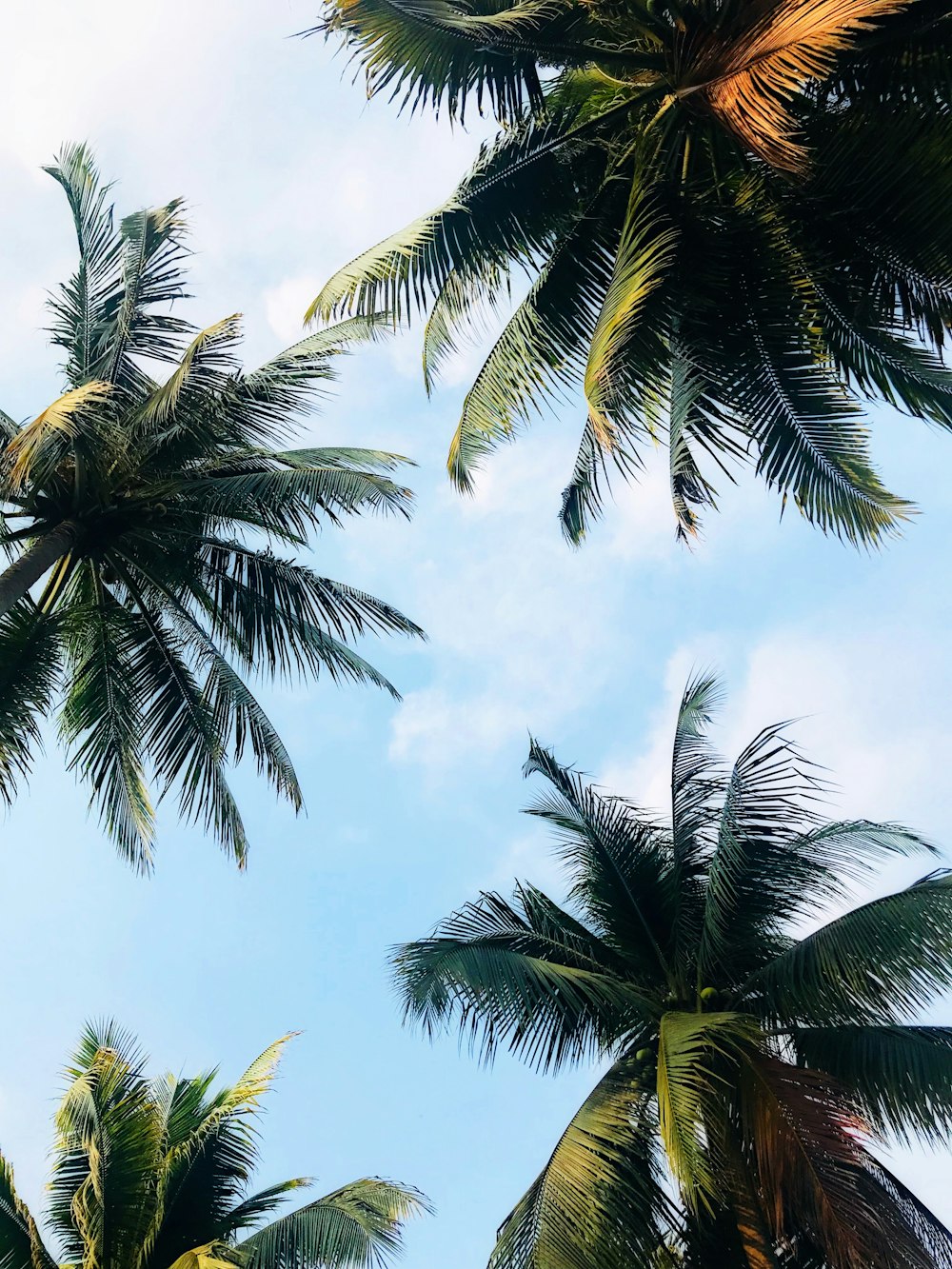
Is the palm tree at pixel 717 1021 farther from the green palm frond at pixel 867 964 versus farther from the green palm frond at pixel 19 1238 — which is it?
the green palm frond at pixel 19 1238

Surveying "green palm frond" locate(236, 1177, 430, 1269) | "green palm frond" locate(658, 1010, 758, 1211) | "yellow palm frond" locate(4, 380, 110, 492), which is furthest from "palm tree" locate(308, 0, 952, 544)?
"green palm frond" locate(236, 1177, 430, 1269)

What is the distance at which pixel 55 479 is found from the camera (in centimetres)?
1052

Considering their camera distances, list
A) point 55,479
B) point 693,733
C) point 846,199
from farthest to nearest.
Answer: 1. point 693,733
2. point 55,479
3. point 846,199

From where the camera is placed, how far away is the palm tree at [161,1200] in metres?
9.82

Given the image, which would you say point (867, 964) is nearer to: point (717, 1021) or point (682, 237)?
point (717, 1021)

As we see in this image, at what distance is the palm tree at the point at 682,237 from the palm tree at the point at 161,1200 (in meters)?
6.01

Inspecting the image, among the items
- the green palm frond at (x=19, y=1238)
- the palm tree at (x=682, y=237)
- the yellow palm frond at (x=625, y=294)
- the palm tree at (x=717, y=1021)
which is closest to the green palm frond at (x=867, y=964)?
the palm tree at (x=717, y=1021)

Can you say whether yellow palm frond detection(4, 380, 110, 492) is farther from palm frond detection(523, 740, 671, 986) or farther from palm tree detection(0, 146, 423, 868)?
palm frond detection(523, 740, 671, 986)

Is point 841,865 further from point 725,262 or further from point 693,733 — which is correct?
point 725,262

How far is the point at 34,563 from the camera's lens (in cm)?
999

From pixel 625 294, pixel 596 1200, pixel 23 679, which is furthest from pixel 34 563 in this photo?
pixel 596 1200

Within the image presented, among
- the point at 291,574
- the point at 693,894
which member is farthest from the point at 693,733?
the point at 291,574

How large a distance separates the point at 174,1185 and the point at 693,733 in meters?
6.58

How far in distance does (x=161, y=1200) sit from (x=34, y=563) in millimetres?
5571
